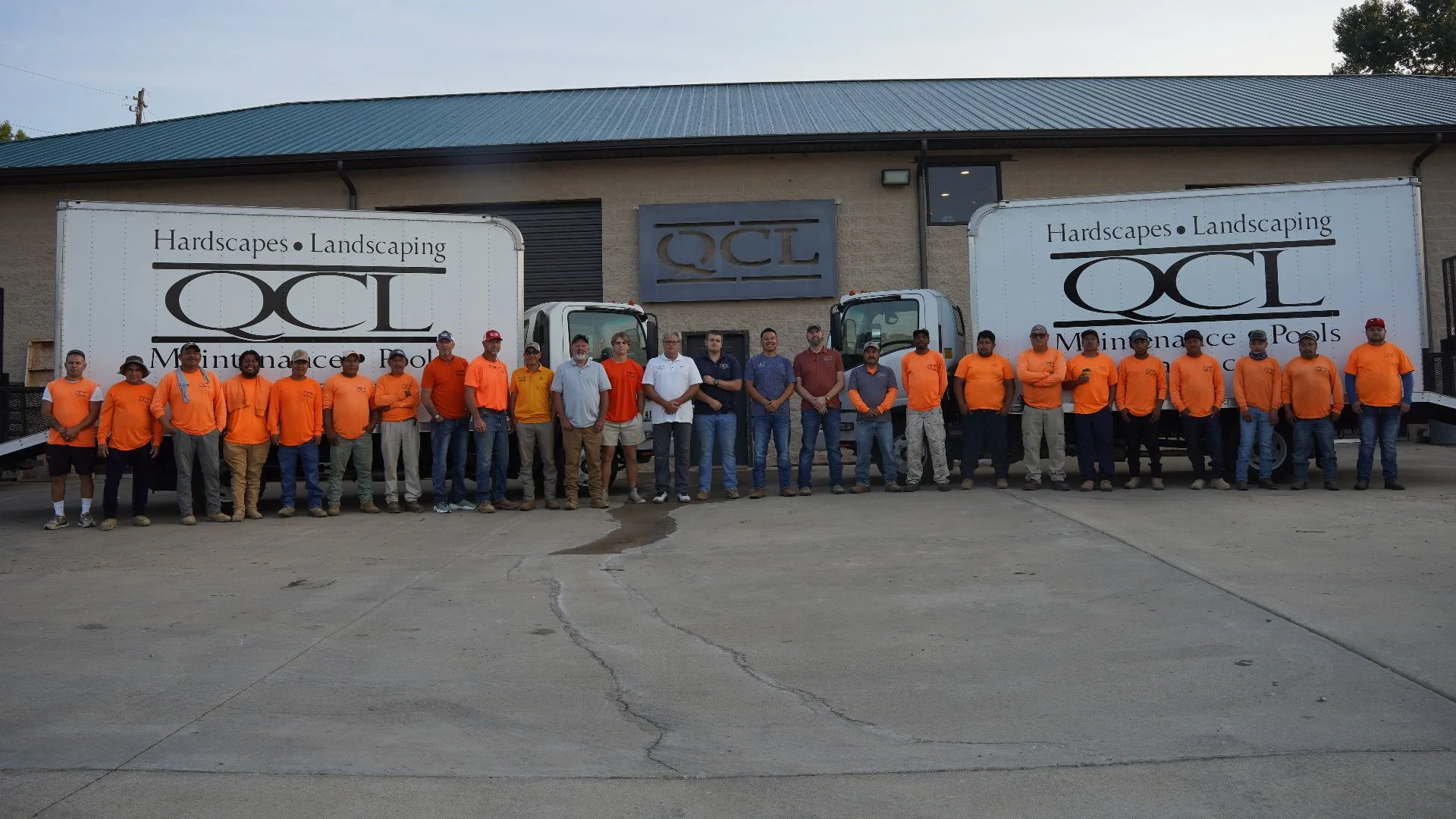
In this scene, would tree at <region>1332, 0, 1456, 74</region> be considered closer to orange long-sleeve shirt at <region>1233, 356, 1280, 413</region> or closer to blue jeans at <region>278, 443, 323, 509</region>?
orange long-sleeve shirt at <region>1233, 356, 1280, 413</region>

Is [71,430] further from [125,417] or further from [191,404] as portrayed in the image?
[191,404]

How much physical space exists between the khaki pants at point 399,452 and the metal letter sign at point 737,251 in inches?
270

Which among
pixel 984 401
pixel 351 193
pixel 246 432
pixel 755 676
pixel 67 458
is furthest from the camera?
pixel 351 193

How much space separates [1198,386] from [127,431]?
10.9 meters

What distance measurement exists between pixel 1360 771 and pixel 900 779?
1.52 meters

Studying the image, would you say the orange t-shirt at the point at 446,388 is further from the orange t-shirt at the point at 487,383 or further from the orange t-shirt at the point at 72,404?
the orange t-shirt at the point at 72,404

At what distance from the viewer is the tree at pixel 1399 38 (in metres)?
42.8

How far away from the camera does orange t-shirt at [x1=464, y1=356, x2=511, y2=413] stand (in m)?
11.7

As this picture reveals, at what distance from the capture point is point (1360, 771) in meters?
3.77

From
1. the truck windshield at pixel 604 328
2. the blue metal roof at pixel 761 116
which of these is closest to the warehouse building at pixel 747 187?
the blue metal roof at pixel 761 116

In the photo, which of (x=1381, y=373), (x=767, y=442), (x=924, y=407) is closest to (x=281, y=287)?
(x=767, y=442)

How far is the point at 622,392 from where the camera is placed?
12.1m

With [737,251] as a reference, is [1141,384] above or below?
below

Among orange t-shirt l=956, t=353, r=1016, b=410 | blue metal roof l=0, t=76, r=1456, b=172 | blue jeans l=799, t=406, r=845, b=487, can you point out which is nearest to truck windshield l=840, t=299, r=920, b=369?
orange t-shirt l=956, t=353, r=1016, b=410
